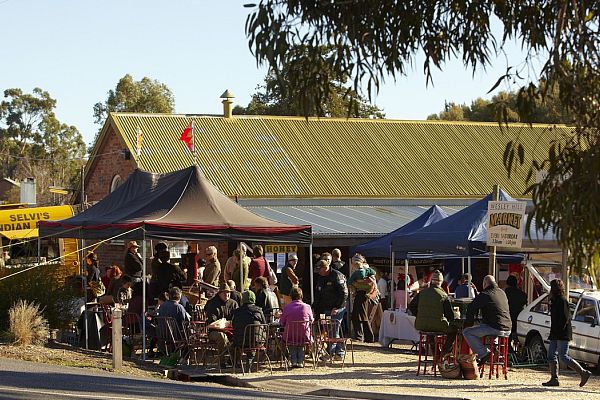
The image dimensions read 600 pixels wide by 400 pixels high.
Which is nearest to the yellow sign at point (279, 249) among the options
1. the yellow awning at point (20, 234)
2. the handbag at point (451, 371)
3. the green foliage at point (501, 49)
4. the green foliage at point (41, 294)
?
the yellow awning at point (20, 234)

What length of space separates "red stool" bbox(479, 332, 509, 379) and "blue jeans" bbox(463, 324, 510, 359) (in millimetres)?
148

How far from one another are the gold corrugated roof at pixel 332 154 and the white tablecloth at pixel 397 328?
12.4 meters

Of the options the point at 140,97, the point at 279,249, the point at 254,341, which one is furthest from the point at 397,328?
the point at 140,97

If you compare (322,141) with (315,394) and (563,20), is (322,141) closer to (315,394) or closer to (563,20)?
(315,394)

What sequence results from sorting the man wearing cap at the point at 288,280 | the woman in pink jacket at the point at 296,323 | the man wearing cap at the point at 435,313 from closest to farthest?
1. the man wearing cap at the point at 435,313
2. the woman in pink jacket at the point at 296,323
3. the man wearing cap at the point at 288,280

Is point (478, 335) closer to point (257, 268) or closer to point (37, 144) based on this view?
point (257, 268)

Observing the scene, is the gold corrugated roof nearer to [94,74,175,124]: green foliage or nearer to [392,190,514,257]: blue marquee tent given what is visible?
[392,190,514,257]: blue marquee tent

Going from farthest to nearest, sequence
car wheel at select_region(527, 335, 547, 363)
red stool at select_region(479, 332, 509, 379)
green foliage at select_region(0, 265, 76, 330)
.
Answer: green foliage at select_region(0, 265, 76, 330)
car wheel at select_region(527, 335, 547, 363)
red stool at select_region(479, 332, 509, 379)

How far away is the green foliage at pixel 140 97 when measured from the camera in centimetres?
7362

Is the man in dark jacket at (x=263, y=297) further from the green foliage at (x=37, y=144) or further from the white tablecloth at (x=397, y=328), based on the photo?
the green foliage at (x=37, y=144)

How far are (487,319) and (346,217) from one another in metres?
16.9

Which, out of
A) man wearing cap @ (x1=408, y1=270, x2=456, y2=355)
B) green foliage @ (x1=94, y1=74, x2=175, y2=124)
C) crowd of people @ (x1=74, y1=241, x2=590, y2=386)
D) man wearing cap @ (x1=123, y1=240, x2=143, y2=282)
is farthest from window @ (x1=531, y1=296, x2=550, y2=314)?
green foliage @ (x1=94, y1=74, x2=175, y2=124)

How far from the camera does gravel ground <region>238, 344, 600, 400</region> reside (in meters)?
16.5

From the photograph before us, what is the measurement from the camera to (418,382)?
58.0 ft
